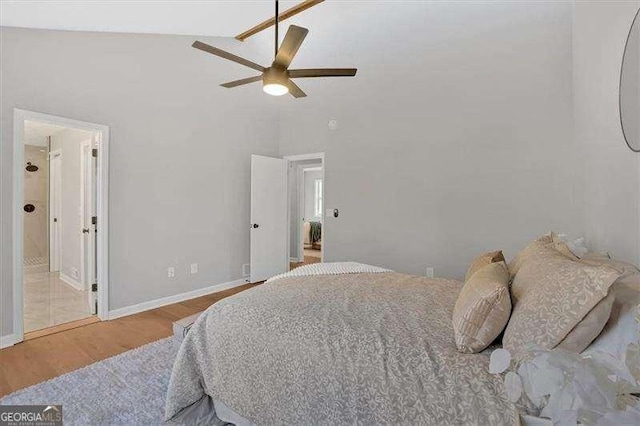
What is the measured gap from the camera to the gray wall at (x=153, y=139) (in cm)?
273

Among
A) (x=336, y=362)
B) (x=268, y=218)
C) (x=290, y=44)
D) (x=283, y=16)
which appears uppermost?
A: (x=283, y=16)

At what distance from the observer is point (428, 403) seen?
1.13m

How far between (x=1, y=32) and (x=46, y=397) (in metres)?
2.83

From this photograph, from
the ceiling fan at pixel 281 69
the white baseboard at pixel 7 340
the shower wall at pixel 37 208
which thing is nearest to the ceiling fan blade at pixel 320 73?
the ceiling fan at pixel 281 69

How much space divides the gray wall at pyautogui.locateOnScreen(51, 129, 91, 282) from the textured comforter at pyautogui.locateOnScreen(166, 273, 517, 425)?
12.5ft

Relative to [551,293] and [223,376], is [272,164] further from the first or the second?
[551,293]

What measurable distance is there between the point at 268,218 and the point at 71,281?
3.02 m

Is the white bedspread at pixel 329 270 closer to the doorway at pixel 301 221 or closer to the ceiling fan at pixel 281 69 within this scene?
the ceiling fan at pixel 281 69

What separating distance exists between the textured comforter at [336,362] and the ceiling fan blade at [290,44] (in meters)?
1.59

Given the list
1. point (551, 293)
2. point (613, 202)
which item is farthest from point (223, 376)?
point (613, 202)

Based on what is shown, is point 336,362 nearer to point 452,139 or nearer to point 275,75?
point 275,75

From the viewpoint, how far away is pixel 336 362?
1.31 m

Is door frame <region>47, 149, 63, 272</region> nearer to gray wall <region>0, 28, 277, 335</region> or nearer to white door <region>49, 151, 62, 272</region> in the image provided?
white door <region>49, 151, 62, 272</region>
